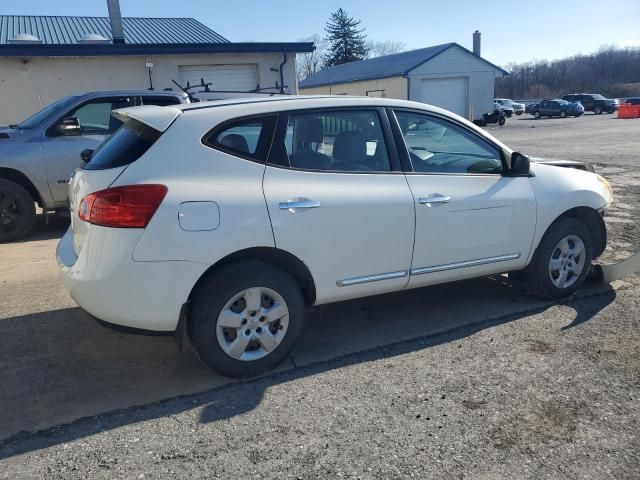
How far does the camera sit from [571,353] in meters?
3.77

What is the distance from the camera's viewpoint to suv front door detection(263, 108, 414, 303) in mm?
3449

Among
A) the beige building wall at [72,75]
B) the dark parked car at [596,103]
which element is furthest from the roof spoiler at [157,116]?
the dark parked car at [596,103]

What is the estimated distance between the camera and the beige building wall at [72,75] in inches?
518

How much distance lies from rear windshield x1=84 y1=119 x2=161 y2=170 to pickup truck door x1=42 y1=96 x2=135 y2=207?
386cm

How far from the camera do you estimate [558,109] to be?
146 feet

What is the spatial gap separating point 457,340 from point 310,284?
1.24 metres

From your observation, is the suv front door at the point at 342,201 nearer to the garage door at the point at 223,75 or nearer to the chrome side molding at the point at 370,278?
the chrome side molding at the point at 370,278

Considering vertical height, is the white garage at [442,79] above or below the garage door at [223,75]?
above

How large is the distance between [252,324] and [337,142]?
4.61 feet

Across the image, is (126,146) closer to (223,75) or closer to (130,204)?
(130,204)

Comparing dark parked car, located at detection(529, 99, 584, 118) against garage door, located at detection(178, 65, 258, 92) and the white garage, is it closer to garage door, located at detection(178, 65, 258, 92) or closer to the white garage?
the white garage

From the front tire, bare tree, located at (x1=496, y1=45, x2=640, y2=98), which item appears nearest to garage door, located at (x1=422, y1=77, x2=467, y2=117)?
the front tire

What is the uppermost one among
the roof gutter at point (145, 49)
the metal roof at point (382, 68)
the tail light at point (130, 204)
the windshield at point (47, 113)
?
the metal roof at point (382, 68)

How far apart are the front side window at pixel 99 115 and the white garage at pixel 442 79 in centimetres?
2863
